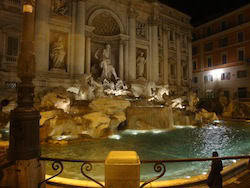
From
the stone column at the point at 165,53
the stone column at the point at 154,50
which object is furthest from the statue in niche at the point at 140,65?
the stone column at the point at 165,53

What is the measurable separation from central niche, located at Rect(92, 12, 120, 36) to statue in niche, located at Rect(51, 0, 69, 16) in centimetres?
291

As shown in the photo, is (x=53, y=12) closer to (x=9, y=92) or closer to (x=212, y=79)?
(x=9, y=92)

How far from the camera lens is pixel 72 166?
464 cm

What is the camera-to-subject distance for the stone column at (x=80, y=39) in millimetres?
14656

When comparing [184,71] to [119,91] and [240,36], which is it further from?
[119,91]

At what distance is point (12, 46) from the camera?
12.9 meters

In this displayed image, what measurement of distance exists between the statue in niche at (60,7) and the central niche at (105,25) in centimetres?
291

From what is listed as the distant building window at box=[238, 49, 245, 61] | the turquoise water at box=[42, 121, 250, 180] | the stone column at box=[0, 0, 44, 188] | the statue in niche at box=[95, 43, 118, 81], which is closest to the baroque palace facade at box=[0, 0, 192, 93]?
the statue in niche at box=[95, 43, 118, 81]

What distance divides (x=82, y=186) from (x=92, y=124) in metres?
5.07

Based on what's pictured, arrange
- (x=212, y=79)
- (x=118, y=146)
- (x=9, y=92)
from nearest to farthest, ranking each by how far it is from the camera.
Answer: (x=118, y=146), (x=9, y=92), (x=212, y=79)

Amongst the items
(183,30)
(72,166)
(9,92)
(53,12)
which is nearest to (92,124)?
(72,166)

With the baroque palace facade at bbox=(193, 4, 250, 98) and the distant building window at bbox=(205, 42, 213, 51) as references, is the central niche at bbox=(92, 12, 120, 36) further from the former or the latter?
the distant building window at bbox=(205, 42, 213, 51)

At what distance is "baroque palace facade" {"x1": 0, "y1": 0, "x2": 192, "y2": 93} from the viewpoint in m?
12.9

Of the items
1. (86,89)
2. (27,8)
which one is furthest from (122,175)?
(86,89)
